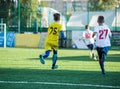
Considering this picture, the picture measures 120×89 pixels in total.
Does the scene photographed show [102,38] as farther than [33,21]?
No

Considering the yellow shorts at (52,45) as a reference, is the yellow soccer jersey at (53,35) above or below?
above

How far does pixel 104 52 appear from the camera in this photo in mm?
15102

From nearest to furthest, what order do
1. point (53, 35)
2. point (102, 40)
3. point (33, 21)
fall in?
point (102, 40)
point (53, 35)
point (33, 21)

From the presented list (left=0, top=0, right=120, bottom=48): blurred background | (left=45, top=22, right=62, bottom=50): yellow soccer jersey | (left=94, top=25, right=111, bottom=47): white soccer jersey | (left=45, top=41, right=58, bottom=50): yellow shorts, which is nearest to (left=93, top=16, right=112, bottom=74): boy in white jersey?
(left=94, top=25, right=111, bottom=47): white soccer jersey

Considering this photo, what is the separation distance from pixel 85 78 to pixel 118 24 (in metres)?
36.0

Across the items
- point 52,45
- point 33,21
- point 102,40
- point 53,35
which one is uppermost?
point 33,21

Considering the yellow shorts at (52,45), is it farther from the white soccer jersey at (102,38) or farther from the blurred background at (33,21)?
the blurred background at (33,21)

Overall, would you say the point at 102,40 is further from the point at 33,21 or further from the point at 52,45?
the point at 33,21

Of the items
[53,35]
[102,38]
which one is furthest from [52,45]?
[102,38]

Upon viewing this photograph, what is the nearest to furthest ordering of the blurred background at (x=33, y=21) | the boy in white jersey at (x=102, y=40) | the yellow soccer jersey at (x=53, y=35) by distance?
the boy in white jersey at (x=102, y=40), the yellow soccer jersey at (x=53, y=35), the blurred background at (x=33, y=21)

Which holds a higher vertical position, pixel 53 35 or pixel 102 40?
pixel 53 35

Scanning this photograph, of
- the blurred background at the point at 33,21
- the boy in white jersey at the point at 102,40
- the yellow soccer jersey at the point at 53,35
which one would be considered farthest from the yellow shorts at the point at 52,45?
the blurred background at the point at 33,21

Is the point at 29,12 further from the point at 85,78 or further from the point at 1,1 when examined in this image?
the point at 85,78

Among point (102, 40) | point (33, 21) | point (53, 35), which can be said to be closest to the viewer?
point (102, 40)
